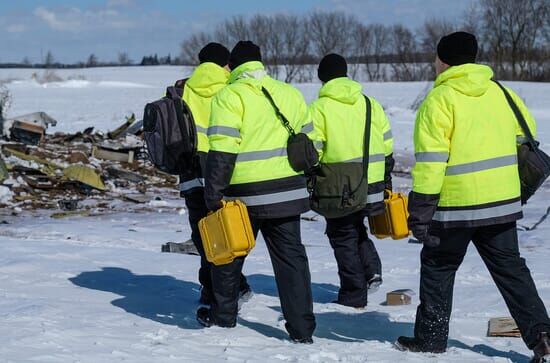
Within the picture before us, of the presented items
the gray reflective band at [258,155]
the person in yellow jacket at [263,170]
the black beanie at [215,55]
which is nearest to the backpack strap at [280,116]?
the person in yellow jacket at [263,170]

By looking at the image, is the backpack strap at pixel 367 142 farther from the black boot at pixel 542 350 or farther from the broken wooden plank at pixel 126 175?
the broken wooden plank at pixel 126 175

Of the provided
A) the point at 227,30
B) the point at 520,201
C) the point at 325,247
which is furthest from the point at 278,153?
the point at 227,30

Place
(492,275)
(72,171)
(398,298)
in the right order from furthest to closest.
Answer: (72,171)
(398,298)
(492,275)

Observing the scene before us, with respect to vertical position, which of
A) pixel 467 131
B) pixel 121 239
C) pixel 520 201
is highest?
pixel 467 131

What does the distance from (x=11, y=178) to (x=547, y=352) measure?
41.5 ft

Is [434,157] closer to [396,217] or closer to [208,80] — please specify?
[396,217]

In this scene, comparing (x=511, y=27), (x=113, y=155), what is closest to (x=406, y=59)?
(x=511, y=27)

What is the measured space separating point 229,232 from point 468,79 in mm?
1648

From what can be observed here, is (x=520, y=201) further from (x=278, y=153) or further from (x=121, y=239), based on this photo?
(x=121, y=239)

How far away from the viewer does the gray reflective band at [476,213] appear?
4.98 metres

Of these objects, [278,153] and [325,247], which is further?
[325,247]

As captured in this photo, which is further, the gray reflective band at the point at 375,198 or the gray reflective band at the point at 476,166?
the gray reflective band at the point at 375,198

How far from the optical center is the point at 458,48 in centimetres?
503

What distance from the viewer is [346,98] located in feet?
21.7
